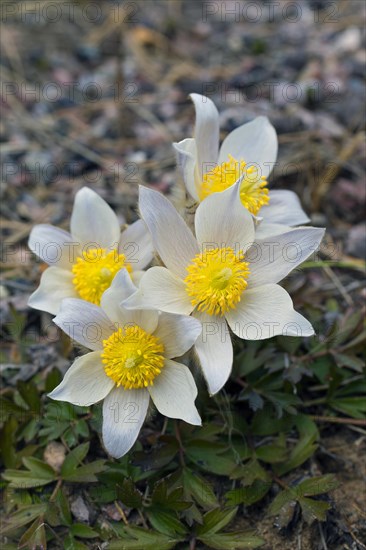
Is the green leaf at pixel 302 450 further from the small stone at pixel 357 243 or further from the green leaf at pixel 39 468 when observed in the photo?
the small stone at pixel 357 243

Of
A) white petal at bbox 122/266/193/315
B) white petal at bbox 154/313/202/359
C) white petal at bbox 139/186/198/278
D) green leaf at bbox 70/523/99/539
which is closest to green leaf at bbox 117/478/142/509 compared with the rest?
green leaf at bbox 70/523/99/539

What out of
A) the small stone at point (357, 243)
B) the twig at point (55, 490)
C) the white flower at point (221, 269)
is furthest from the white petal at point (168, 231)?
the small stone at point (357, 243)

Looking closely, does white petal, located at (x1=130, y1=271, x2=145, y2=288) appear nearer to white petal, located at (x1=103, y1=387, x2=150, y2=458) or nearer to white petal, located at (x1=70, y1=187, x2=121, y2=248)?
white petal, located at (x1=70, y1=187, x2=121, y2=248)

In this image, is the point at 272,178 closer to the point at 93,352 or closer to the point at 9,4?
the point at 93,352

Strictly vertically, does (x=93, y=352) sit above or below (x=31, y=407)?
above

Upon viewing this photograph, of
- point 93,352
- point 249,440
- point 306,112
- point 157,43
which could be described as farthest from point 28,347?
point 157,43

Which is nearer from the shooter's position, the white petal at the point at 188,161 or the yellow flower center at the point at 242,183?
the white petal at the point at 188,161

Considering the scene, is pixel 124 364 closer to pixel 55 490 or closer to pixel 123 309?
pixel 123 309
